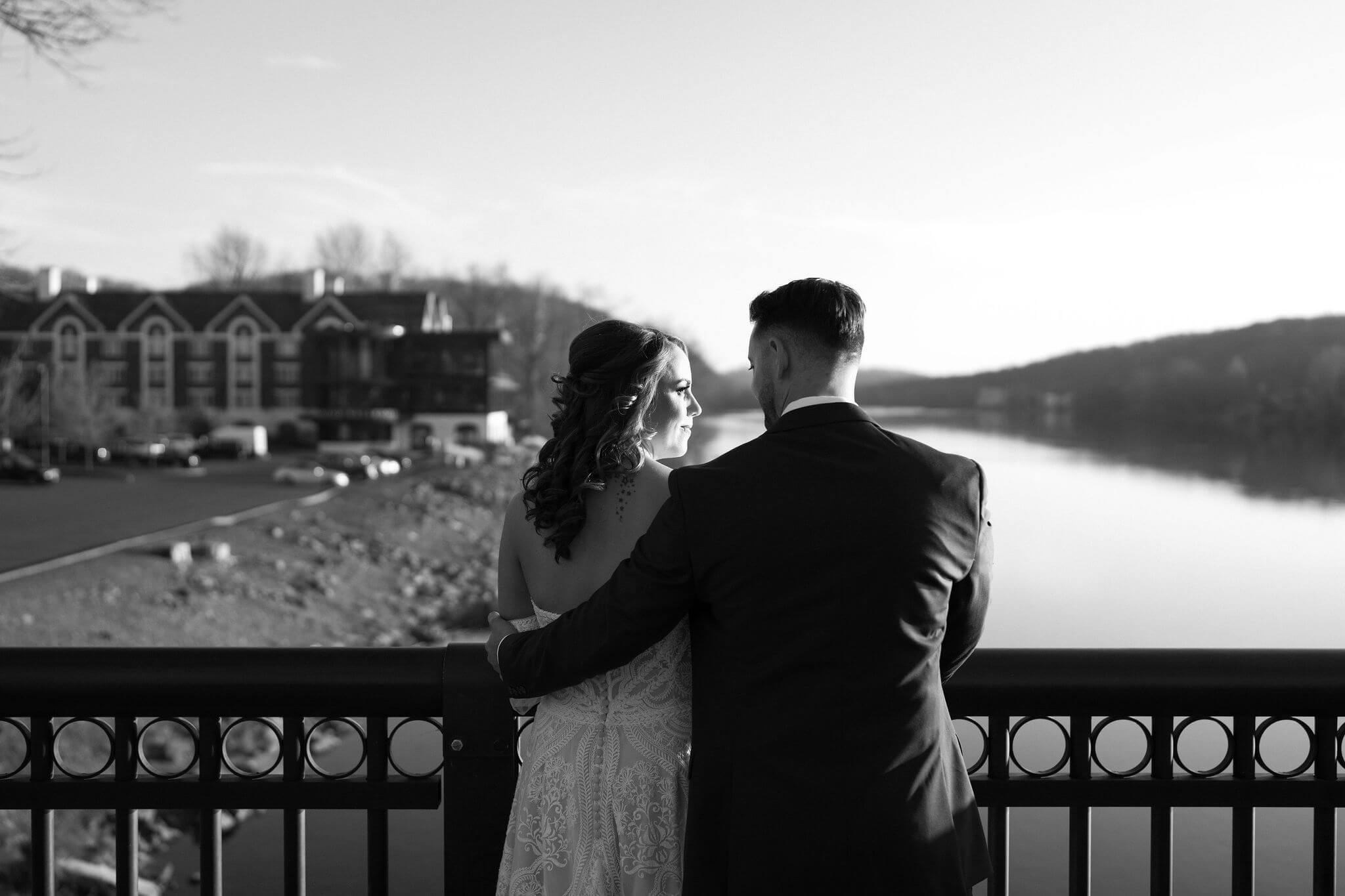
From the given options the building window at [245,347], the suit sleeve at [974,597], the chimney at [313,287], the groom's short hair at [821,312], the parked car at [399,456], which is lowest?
the parked car at [399,456]

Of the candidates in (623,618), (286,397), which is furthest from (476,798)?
(286,397)

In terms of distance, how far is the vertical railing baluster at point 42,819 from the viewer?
2.48 m

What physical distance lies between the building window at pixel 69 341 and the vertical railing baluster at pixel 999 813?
65.8 metres

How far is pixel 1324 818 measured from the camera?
101 inches

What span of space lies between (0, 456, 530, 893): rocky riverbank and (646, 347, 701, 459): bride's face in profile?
6.66 m

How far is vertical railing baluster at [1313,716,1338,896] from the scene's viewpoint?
2.52 meters

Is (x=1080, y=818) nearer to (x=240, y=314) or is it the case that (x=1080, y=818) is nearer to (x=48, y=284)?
(x=240, y=314)

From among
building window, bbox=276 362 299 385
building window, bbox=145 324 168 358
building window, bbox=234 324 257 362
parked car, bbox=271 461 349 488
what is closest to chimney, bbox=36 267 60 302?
building window, bbox=145 324 168 358

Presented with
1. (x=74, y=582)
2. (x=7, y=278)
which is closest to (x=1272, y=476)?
(x=74, y=582)

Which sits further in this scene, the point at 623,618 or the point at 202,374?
the point at 202,374

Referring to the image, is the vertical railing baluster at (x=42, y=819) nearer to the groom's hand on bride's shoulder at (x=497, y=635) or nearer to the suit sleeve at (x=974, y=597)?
the groom's hand on bride's shoulder at (x=497, y=635)

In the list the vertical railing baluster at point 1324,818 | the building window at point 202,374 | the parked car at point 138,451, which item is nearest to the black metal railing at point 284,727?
the vertical railing baluster at point 1324,818

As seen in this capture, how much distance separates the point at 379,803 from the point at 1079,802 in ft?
4.96

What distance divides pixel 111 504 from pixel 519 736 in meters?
32.1
